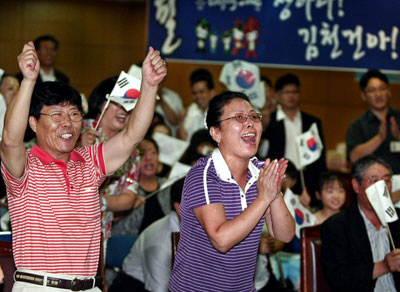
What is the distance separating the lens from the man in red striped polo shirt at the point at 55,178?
2.43m

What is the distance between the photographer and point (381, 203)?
3250mm

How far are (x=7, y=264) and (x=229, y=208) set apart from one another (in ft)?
2.85

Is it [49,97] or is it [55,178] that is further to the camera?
[49,97]

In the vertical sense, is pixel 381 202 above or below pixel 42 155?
below

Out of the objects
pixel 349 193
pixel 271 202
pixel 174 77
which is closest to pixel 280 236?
pixel 271 202

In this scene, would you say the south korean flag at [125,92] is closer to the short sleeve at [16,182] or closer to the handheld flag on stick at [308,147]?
the short sleeve at [16,182]

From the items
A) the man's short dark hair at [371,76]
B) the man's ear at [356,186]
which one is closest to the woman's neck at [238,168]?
the man's ear at [356,186]

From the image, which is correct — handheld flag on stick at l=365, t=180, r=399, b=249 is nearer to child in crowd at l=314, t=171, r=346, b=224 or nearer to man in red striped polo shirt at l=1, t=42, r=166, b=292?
man in red striped polo shirt at l=1, t=42, r=166, b=292

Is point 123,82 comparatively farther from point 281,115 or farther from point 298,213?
point 281,115

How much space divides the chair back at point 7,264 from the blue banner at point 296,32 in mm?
3269

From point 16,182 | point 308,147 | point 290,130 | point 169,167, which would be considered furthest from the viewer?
point 290,130

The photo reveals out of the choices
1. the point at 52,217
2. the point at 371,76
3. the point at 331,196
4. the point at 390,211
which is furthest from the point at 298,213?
the point at 52,217

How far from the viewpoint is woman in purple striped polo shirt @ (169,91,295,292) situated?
2490 mm

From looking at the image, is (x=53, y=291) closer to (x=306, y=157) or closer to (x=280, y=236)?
(x=280, y=236)
